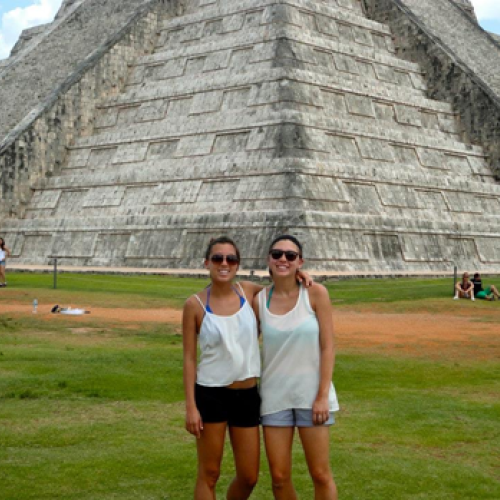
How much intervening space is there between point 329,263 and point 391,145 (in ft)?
24.5

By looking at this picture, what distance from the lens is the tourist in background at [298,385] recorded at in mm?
5316

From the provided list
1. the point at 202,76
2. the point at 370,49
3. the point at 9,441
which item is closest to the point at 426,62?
the point at 370,49

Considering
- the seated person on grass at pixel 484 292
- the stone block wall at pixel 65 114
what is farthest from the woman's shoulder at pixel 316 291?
the stone block wall at pixel 65 114

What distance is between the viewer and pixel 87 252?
32094mm

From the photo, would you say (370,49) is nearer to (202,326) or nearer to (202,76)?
(202,76)

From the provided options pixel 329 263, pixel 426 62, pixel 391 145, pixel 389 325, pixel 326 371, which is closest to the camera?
pixel 326 371

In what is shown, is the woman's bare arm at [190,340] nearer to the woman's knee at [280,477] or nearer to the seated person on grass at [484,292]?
the woman's knee at [280,477]

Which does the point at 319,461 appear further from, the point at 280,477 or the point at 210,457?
the point at 210,457

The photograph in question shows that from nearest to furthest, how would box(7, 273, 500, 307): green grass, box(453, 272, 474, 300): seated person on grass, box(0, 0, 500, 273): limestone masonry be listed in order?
box(7, 273, 500, 307): green grass < box(453, 272, 474, 300): seated person on grass < box(0, 0, 500, 273): limestone masonry

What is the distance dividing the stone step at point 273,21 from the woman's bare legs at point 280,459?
97.8 ft

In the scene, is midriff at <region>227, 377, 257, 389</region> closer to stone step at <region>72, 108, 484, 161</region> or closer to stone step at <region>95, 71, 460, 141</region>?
stone step at <region>72, 108, 484, 161</region>

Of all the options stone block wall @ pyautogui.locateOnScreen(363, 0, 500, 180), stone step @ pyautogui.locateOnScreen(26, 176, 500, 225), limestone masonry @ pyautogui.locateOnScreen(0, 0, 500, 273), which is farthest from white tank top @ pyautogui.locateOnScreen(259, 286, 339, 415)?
stone block wall @ pyautogui.locateOnScreen(363, 0, 500, 180)

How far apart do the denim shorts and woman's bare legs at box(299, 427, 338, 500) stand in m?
0.04

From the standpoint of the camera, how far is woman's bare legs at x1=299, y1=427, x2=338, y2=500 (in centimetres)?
527
